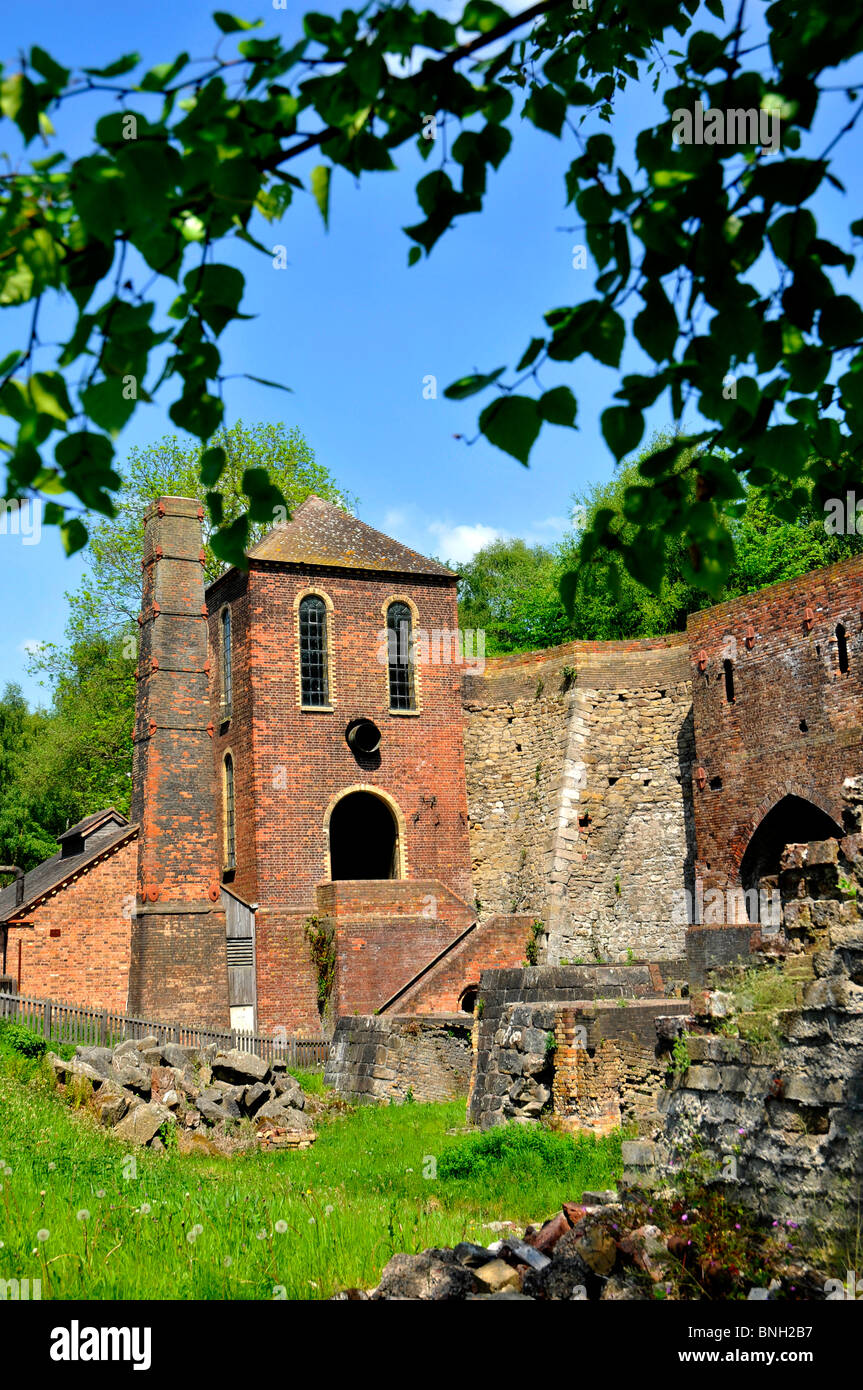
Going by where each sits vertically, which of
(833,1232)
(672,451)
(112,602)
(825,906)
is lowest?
(833,1232)

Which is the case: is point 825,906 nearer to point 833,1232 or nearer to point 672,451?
point 833,1232

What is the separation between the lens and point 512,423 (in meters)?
3.46

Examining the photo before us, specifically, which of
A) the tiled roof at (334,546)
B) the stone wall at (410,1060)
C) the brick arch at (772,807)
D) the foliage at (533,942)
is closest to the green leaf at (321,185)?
the stone wall at (410,1060)

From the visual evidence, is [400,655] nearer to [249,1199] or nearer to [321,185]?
[249,1199]

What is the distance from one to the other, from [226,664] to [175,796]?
16.2 ft

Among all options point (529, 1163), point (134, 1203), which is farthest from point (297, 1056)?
point (134, 1203)

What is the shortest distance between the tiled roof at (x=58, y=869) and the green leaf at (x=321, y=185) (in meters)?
24.4

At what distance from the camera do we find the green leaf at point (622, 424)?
347 cm

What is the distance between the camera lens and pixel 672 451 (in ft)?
11.8

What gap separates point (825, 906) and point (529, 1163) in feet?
20.2

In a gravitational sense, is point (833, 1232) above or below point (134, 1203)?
above

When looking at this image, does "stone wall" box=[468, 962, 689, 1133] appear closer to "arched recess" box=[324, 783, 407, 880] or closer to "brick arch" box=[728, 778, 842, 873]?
"brick arch" box=[728, 778, 842, 873]

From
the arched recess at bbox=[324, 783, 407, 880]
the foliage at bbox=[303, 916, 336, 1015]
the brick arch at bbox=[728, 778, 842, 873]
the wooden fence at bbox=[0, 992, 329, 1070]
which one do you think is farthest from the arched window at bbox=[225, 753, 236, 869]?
the brick arch at bbox=[728, 778, 842, 873]
